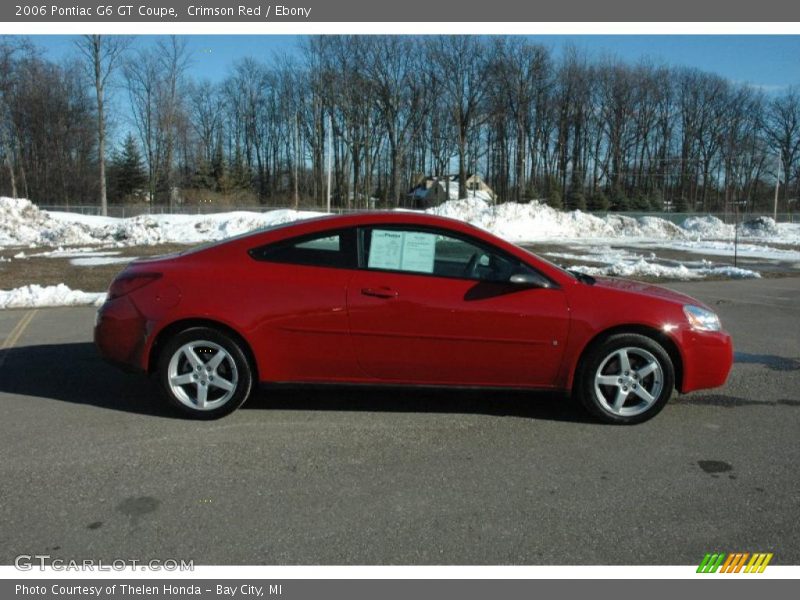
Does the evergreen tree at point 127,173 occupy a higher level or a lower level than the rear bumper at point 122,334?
higher

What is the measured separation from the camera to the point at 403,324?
4.82 m


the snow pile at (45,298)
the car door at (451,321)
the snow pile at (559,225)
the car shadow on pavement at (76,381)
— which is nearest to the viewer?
the car door at (451,321)

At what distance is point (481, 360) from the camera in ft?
15.9

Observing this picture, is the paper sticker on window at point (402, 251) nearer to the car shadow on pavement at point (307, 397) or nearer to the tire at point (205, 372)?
the car shadow on pavement at point (307, 397)

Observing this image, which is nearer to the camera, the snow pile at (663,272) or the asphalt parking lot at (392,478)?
the asphalt parking lot at (392,478)

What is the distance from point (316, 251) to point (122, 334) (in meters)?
1.55

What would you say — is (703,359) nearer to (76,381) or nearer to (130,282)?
(130,282)

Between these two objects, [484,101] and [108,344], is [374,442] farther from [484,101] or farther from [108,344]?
[484,101]

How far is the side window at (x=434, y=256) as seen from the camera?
16.2ft

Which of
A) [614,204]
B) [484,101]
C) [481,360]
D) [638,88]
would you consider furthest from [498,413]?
[638,88]

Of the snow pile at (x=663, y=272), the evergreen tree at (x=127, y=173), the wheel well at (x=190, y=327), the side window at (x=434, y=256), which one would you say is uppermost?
the evergreen tree at (x=127, y=173)

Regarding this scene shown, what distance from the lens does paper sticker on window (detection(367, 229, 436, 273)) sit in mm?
4945

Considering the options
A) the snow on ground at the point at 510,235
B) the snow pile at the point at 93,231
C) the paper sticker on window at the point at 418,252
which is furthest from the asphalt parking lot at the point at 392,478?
the snow pile at the point at 93,231

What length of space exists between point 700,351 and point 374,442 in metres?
2.44
